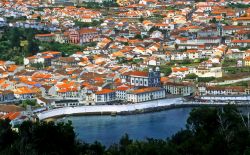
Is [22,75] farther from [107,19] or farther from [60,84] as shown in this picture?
[107,19]

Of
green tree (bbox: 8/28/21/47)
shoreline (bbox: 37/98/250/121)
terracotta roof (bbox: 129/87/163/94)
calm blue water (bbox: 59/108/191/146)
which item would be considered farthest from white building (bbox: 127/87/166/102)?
green tree (bbox: 8/28/21/47)

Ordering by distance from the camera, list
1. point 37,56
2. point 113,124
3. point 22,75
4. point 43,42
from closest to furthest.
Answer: point 113,124, point 22,75, point 37,56, point 43,42

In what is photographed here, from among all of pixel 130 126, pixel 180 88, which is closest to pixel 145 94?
pixel 180 88

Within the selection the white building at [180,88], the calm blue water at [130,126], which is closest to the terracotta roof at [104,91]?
the calm blue water at [130,126]

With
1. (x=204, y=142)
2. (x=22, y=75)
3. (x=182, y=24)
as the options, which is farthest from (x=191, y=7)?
(x=204, y=142)

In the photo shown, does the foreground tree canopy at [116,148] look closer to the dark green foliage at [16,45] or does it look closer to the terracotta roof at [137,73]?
the terracotta roof at [137,73]

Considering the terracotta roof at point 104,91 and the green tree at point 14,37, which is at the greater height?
the green tree at point 14,37

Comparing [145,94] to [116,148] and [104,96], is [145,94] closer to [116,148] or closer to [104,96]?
[104,96]
